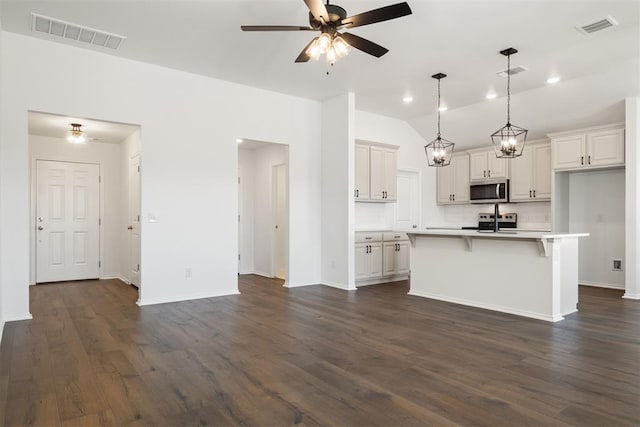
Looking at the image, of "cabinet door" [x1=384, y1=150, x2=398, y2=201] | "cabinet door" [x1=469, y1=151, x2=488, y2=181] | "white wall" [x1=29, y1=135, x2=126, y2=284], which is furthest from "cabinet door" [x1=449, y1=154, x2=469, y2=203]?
"white wall" [x1=29, y1=135, x2=126, y2=284]

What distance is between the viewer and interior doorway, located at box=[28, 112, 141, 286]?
6.72 m

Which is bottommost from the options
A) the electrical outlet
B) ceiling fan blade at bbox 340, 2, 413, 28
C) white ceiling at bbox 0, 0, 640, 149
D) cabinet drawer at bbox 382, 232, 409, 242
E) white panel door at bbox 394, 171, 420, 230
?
the electrical outlet

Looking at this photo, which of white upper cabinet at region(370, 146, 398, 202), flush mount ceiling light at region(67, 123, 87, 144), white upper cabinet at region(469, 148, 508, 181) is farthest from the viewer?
white upper cabinet at region(469, 148, 508, 181)

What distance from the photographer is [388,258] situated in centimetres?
702

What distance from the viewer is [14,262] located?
425 cm

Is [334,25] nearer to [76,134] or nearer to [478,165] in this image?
[76,134]

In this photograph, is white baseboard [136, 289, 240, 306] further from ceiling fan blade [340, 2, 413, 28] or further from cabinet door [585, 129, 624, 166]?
cabinet door [585, 129, 624, 166]

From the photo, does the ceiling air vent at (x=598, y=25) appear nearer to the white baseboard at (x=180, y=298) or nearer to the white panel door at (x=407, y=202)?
the white panel door at (x=407, y=202)

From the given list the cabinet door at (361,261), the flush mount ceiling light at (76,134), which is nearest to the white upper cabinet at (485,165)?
the cabinet door at (361,261)

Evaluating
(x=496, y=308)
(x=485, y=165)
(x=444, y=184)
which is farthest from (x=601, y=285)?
(x=444, y=184)

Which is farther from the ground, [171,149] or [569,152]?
[569,152]

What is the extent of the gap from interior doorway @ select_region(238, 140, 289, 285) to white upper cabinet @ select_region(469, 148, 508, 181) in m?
3.72

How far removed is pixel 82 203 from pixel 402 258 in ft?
19.0

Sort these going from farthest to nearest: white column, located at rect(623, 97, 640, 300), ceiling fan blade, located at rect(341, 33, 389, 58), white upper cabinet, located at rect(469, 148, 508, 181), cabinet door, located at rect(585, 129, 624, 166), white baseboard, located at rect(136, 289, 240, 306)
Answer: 1. white upper cabinet, located at rect(469, 148, 508, 181)
2. cabinet door, located at rect(585, 129, 624, 166)
3. white column, located at rect(623, 97, 640, 300)
4. white baseboard, located at rect(136, 289, 240, 306)
5. ceiling fan blade, located at rect(341, 33, 389, 58)
